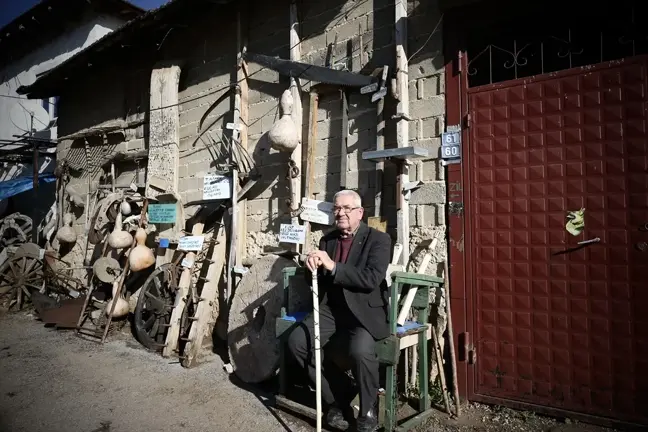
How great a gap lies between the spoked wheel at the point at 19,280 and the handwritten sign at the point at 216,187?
4.31 metres

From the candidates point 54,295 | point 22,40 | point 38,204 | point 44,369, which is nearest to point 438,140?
point 44,369

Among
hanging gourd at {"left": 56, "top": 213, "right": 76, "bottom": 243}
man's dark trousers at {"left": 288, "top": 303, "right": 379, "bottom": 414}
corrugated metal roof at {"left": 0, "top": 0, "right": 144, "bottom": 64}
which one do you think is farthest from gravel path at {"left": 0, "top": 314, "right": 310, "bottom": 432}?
corrugated metal roof at {"left": 0, "top": 0, "right": 144, "bottom": 64}

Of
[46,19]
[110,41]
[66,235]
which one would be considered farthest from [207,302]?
[46,19]

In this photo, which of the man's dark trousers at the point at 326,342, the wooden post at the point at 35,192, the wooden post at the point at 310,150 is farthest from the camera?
the wooden post at the point at 35,192

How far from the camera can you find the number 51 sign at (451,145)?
4121 mm

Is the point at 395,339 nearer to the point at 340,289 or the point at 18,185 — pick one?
Result: the point at 340,289

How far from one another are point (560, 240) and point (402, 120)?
6.00ft

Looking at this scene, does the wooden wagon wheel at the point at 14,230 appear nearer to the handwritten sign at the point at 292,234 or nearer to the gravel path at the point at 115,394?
the gravel path at the point at 115,394

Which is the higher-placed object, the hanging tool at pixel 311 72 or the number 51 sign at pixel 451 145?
the hanging tool at pixel 311 72

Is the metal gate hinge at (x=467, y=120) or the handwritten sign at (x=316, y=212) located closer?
the metal gate hinge at (x=467, y=120)

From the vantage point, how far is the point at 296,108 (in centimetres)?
539

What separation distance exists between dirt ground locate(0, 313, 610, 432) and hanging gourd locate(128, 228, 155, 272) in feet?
3.97

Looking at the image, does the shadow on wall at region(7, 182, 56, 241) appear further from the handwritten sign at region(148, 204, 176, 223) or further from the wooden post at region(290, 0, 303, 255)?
the wooden post at region(290, 0, 303, 255)

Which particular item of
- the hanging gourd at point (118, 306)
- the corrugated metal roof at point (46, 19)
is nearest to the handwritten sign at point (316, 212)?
the hanging gourd at point (118, 306)
